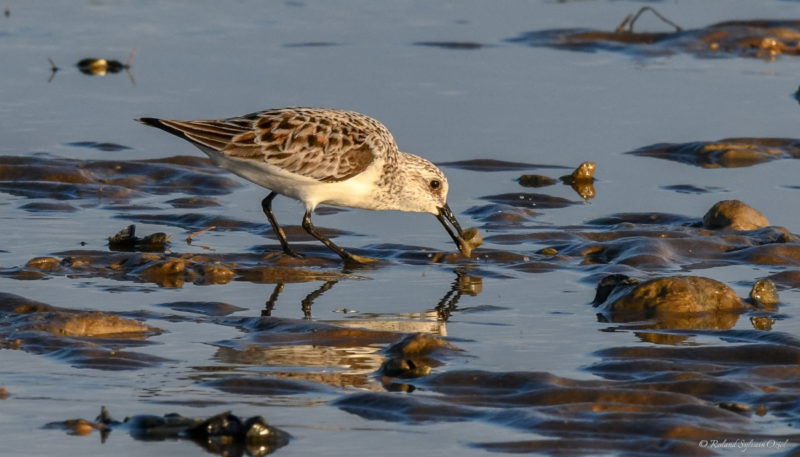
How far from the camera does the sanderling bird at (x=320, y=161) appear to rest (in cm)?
1136

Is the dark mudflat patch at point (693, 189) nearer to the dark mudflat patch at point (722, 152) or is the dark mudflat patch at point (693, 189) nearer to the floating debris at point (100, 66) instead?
the dark mudflat patch at point (722, 152)

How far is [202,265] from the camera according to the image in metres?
10.5

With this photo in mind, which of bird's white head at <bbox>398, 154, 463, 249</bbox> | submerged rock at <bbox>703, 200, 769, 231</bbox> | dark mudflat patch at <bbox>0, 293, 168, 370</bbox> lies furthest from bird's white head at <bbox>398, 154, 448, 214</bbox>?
dark mudflat patch at <bbox>0, 293, 168, 370</bbox>

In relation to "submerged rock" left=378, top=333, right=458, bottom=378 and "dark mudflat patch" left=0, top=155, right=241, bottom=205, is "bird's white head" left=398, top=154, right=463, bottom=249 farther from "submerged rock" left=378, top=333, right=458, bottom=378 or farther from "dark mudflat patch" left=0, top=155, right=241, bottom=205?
"submerged rock" left=378, top=333, right=458, bottom=378

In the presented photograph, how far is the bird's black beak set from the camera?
37.5ft

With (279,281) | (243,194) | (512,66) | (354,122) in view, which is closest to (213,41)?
(512,66)

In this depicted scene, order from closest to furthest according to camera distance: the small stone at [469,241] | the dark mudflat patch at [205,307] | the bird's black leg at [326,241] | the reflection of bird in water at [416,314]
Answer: the reflection of bird in water at [416,314]
the dark mudflat patch at [205,307]
the bird's black leg at [326,241]
the small stone at [469,241]

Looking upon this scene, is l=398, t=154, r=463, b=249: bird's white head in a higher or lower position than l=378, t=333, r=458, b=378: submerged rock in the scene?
higher

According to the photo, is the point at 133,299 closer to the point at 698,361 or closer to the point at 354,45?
the point at 698,361

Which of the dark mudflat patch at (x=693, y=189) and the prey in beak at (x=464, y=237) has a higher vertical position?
the dark mudflat patch at (x=693, y=189)

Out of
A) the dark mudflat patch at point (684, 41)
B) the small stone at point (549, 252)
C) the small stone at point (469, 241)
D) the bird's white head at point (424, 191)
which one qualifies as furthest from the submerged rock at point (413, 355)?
the dark mudflat patch at point (684, 41)

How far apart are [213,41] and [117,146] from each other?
495cm

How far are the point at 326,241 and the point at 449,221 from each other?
1.14 m

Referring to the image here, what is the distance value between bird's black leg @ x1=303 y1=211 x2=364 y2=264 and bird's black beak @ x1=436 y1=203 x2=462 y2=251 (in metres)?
0.77
